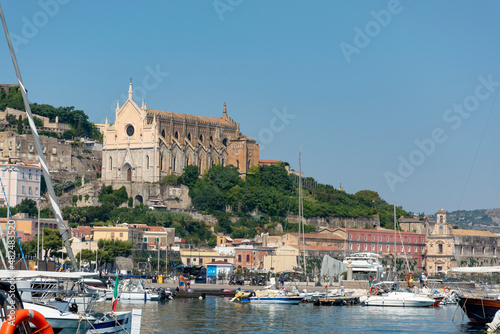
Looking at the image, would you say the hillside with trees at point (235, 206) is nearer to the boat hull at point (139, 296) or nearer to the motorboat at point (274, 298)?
the boat hull at point (139, 296)

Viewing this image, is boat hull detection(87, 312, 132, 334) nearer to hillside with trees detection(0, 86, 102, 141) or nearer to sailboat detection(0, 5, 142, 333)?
sailboat detection(0, 5, 142, 333)

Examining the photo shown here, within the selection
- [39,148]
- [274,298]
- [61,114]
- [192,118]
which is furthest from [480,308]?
[61,114]

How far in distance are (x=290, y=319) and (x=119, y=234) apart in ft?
173

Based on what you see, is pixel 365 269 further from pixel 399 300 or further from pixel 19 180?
pixel 19 180

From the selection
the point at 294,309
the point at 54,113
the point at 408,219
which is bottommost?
the point at 294,309

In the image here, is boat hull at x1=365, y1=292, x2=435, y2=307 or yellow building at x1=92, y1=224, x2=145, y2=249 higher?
yellow building at x1=92, y1=224, x2=145, y2=249

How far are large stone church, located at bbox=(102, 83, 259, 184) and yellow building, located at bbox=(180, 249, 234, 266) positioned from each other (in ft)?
69.1

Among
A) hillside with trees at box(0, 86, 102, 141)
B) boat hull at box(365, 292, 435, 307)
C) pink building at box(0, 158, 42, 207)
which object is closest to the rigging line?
Answer: boat hull at box(365, 292, 435, 307)

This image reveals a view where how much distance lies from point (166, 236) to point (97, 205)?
1575 cm

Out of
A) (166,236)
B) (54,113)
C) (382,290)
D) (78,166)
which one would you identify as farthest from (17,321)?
(54,113)

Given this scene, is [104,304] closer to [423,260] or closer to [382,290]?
[382,290]

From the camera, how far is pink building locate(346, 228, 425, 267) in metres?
116

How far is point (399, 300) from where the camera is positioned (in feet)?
183

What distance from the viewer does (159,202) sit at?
117375mm
